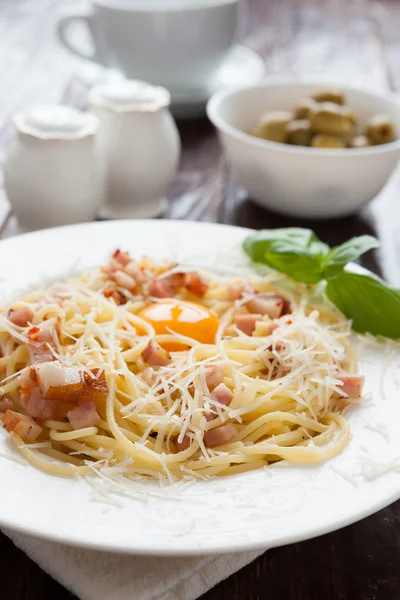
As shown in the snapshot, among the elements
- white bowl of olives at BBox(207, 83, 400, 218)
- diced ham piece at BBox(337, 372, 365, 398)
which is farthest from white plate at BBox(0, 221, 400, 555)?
white bowl of olives at BBox(207, 83, 400, 218)

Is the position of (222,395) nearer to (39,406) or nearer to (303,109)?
(39,406)

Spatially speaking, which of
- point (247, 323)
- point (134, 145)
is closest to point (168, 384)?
point (247, 323)

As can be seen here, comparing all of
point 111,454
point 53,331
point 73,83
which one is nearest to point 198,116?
point 73,83

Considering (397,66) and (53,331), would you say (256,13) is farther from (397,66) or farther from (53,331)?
(53,331)

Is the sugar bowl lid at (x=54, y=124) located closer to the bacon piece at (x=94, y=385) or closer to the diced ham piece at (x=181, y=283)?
the diced ham piece at (x=181, y=283)

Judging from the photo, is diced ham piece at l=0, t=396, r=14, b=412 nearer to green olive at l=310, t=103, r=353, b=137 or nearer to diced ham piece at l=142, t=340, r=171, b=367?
diced ham piece at l=142, t=340, r=171, b=367
